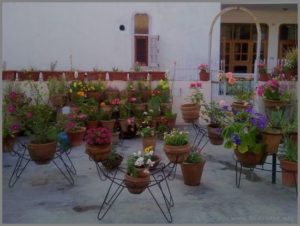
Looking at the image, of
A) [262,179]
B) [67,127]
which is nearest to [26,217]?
[67,127]

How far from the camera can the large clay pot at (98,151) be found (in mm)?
4367

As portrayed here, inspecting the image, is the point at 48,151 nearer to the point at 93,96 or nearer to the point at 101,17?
the point at 93,96

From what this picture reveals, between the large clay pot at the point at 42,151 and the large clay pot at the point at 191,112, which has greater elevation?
the large clay pot at the point at 191,112

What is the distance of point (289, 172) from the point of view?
419cm

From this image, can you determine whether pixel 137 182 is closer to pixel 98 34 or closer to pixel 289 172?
pixel 289 172

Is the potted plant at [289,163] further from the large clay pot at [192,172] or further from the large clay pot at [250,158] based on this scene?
the large clay pot at [192,172]

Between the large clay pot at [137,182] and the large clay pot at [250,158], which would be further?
the large clay pot at [250,158]

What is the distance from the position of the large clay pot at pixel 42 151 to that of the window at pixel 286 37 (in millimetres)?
9625

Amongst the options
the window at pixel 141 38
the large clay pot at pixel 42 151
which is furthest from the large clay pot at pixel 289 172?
the window at pixel 141 38

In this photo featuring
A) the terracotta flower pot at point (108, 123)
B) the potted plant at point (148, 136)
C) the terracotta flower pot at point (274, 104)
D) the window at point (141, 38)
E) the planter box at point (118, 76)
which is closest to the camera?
the potted plant at point (148, 136)

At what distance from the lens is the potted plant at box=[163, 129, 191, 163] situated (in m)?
4.35

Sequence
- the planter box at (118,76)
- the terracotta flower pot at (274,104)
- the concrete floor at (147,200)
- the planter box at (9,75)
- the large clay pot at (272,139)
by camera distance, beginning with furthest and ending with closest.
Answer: the planter box at (118,76) < the planter box at (9,75) < the terracotta flower pot at (274,104) < the large clay pot at (272,139) < the concrete floor at (147,200)

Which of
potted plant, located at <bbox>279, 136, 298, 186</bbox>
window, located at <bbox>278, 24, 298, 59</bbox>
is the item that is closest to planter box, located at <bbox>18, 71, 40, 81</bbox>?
potted plant, located at <bbox>279, 136, 298, 186</bbox>

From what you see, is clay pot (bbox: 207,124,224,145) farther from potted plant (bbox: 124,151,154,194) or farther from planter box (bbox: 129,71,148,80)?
planter box (bbox: 129,71,148,80)
